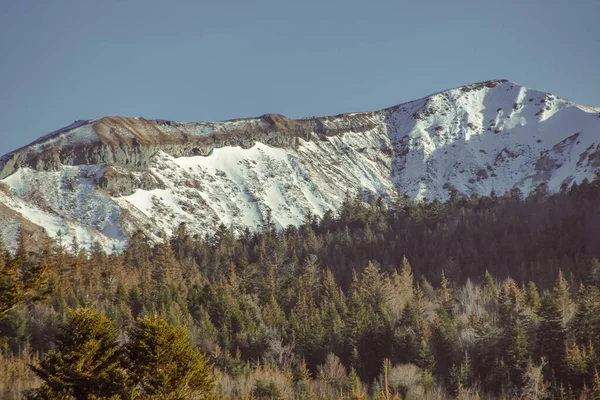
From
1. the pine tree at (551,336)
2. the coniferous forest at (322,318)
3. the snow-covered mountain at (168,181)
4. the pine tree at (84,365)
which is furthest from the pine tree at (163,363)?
the snow-covered mountain at (168,181)

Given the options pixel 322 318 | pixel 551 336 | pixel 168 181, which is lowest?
pixel 551 336

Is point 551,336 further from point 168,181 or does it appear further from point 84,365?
point 168,181

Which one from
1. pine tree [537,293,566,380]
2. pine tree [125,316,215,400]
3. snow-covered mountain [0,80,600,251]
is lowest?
pine tree [537,293,566,380]

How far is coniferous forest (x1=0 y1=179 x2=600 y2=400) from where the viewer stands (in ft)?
65.7

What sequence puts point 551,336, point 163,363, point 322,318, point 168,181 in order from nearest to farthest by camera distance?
point 163,363 → point 551,336 → point 322,318 → point 168,181

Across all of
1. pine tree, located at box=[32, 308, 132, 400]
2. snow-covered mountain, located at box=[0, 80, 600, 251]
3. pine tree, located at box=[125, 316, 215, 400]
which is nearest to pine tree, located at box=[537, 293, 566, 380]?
pine tree, located at box=[125, 316, 215, 400]

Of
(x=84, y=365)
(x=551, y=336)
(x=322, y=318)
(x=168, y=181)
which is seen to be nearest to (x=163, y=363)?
(x=84, y=365)

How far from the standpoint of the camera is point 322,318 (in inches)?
2542

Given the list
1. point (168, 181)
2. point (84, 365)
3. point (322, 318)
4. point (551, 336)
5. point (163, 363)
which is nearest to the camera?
point (163, 363)

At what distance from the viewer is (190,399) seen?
64.6ft

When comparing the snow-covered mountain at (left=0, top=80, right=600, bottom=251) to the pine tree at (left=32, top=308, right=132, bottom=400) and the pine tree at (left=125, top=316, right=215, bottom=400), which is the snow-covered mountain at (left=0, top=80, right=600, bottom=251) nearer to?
the pine tree at (left=32, top=308, right=132, bottom=400)

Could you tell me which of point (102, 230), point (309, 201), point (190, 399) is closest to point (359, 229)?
point (309, 201)

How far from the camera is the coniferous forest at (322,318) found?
20.0 meters

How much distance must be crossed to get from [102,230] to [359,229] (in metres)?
57.1
